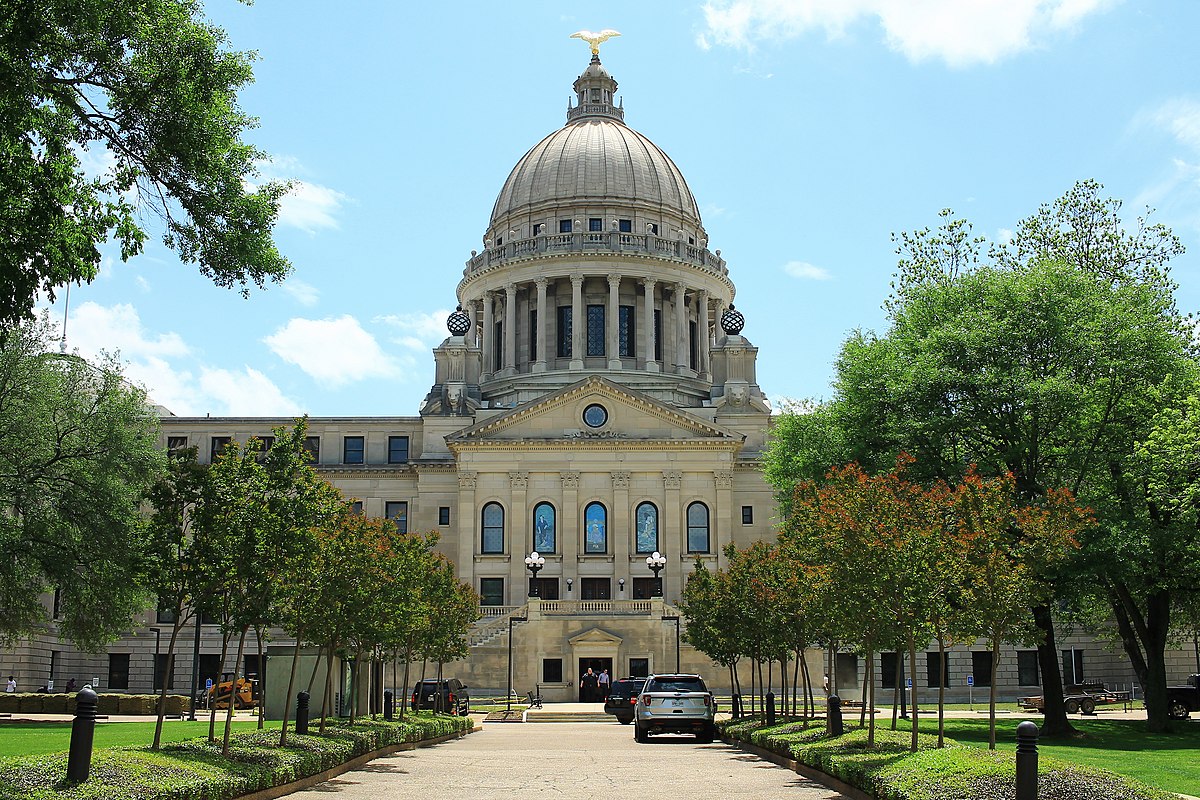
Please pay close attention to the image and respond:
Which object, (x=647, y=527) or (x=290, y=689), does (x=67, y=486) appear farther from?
(x=647, y=527)

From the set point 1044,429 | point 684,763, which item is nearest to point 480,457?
point 1044,429

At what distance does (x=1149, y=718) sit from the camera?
131 feet

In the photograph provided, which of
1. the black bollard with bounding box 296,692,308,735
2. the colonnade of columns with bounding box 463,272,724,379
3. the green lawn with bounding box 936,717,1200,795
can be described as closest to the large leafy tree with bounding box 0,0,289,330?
the black bollard with bounding box 296,692,308,735

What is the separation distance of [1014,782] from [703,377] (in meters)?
79.8

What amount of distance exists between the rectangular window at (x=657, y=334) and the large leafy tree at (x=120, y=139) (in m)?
73.9

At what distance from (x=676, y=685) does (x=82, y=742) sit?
79.2 feet

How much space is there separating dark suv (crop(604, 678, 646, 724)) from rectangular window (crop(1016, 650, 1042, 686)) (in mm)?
32144

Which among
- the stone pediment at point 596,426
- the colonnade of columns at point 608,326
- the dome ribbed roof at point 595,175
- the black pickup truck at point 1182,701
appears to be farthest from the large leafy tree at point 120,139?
the dome ribbed roof at point 595,175

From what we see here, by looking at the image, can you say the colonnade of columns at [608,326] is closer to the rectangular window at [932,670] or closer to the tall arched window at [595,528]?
the tall arched window at [595,528]

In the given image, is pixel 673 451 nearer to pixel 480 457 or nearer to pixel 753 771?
pixel 480 457

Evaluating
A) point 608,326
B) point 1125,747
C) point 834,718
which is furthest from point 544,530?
point 834,718

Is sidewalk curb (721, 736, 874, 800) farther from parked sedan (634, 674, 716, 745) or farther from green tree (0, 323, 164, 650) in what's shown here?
green tree (0, 323, 164, 650)

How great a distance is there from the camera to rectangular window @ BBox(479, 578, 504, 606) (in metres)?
76.0

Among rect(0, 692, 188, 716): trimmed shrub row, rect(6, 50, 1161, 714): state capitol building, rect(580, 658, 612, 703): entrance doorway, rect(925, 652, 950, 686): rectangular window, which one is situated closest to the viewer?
rect(0, 692, 188, 716): trimmed shrub row
